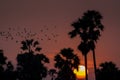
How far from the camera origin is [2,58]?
7662 centimetres

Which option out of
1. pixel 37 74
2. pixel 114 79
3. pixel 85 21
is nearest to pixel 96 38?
pixel 85 21

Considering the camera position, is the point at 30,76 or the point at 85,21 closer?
the point at 85,21

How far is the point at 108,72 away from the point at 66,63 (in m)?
7.49

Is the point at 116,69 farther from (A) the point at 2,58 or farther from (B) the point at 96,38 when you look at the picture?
(A) the point at 2,58

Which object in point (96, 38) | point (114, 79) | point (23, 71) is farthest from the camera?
point (23, 71)

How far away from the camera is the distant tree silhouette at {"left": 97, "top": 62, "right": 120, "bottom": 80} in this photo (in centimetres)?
7488

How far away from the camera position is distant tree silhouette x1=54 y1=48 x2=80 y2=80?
253ft

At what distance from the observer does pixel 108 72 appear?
7556 centimetres

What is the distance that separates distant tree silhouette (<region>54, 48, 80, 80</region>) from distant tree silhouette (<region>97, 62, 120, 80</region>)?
4392mm

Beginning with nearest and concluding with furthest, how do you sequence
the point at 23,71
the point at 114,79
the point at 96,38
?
the point at 96,38, the point at 114,79, the point at 23,71

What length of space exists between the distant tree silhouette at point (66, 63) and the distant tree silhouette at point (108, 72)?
Answer: 4.39 metres

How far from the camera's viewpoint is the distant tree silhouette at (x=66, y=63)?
253ft

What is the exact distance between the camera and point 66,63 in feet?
254

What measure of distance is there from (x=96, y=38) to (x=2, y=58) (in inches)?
750
